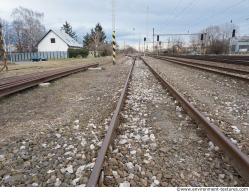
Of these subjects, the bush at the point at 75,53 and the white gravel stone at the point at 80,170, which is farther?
the bush at the point at 75,53

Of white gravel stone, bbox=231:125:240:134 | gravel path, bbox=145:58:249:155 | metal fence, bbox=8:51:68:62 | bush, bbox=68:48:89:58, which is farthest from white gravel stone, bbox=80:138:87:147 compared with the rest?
bush, bbox=68:48:89:58

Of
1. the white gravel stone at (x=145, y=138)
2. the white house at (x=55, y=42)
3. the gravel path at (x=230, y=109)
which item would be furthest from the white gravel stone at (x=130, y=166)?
the white house at (x=55, y=42)

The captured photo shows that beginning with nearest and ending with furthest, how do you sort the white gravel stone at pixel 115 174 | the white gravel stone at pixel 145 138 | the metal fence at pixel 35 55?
the white gravel stone at pixel 115 174
the white gravel stone at pixel 145 138
the metal fence at pixel 35 55

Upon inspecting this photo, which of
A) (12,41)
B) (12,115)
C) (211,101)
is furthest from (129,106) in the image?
(12,41)

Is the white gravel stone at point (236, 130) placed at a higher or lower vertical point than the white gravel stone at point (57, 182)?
higher

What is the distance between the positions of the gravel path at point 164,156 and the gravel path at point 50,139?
14.5 inches

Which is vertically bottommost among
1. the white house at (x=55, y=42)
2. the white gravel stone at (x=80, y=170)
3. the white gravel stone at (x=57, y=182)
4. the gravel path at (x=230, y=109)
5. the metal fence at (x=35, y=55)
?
the white gravel stone at (x=57, y=182)

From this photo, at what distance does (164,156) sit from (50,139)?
1836mm

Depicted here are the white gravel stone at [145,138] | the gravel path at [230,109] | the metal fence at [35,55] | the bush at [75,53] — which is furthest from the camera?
the bush at [75,53]

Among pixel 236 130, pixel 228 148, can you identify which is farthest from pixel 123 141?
pixel 236 130

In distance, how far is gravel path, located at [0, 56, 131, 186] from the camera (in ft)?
8.10

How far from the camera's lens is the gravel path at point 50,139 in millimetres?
2469

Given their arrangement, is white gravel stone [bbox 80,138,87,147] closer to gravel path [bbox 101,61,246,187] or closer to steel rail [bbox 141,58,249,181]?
gravel path [bbox 101,61,246,187]

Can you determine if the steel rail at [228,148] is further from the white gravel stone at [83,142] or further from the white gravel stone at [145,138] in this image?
the white gravel stone at [83,142]
